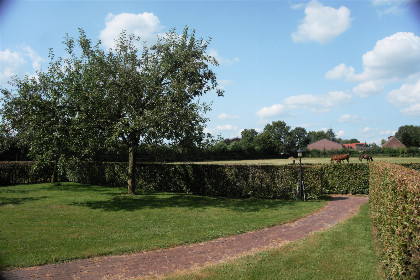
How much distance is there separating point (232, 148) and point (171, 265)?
63.3m

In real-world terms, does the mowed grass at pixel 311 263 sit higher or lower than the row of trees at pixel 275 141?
lower

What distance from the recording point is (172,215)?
10961mm

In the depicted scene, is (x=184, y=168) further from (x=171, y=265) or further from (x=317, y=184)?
(x=171, y=265)

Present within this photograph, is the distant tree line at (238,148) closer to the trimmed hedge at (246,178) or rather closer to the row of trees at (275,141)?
the row of trees at (275,141)

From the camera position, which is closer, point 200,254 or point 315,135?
point 200,254

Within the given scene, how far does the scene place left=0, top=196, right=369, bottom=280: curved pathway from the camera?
5.49m

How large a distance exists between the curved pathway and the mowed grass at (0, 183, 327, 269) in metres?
0.37

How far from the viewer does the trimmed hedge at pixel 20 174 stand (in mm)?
22422

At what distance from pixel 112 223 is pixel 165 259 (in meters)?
4.16

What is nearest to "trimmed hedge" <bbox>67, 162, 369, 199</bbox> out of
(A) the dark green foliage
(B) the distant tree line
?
(A) the dark green foliage

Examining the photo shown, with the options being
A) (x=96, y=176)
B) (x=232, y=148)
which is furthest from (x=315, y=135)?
(x=96, y=176)

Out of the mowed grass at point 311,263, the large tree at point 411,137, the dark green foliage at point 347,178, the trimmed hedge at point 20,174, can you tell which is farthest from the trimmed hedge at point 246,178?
the large tree at point 411,137

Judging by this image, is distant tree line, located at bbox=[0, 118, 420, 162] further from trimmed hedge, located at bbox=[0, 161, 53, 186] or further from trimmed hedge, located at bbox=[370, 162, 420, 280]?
trimmed hedge, located at bbox=[370, 162, 420, 280]

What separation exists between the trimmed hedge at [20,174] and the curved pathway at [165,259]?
19178 mm
